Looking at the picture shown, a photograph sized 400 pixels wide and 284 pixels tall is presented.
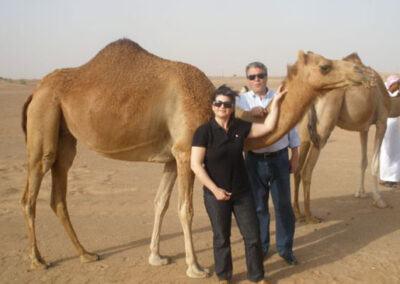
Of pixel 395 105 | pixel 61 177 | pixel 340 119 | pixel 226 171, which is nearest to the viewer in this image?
pixel 226 171

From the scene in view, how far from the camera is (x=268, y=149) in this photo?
450 centimetres

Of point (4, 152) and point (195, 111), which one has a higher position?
point (195, 111)

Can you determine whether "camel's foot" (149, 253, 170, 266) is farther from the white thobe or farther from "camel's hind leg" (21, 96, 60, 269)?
the white thobe

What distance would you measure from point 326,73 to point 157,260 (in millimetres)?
2981

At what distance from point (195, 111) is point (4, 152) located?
29.8ft

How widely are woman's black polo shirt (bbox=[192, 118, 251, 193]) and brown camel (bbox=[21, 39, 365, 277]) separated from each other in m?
0.39

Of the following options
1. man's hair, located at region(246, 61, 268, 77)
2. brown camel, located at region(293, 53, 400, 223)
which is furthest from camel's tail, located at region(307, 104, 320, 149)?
man's hair, located at region(246, 61, 268, 77)

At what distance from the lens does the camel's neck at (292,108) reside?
396cm

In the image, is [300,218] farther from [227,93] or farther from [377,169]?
[227,93]

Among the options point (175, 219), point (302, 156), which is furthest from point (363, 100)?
point (175, 219)

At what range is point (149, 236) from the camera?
561cm

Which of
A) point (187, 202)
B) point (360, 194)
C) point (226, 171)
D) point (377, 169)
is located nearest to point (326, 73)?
point (226, 171)

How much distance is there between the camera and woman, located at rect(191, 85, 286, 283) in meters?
3.64

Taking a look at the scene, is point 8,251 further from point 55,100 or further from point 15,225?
point 55,100
